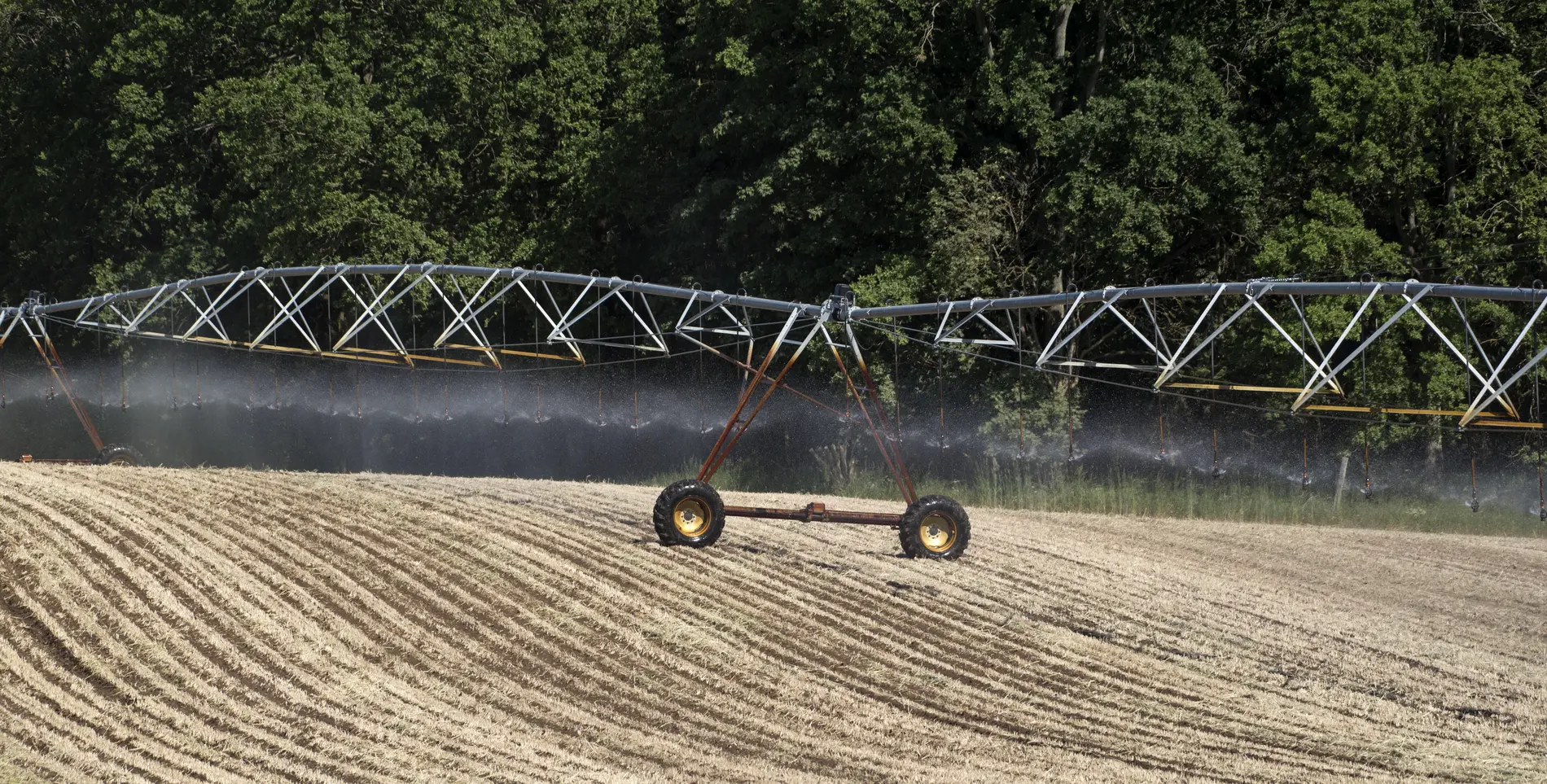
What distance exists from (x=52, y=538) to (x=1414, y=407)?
76.9 feet

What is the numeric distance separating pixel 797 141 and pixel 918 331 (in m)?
8.83

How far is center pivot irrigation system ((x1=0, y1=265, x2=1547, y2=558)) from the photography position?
2109cm

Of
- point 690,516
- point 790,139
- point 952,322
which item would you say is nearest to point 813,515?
point 690,516

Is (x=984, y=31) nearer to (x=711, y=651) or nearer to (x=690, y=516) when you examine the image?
(x=690, y=516)

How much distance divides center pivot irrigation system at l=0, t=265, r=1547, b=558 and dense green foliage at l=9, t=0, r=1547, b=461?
1131 mm

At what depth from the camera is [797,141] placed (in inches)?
1559

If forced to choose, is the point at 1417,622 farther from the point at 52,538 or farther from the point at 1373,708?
the point at 52,538

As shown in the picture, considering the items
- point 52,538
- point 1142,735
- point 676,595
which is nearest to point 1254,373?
point 676,595

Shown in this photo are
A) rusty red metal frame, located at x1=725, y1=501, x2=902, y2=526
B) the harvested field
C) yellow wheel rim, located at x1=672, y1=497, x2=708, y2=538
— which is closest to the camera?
the harvested field

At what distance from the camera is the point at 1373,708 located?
16641 mm

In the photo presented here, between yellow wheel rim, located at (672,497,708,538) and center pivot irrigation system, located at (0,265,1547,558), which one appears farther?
yellow wheel rim, located at (672,497,708,538)

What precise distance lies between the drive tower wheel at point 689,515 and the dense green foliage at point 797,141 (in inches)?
509

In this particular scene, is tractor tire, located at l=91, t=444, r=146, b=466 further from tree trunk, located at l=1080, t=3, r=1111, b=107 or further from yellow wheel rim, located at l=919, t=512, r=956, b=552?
tree trunk, located at l=1080, t=3, r=1111, b=107

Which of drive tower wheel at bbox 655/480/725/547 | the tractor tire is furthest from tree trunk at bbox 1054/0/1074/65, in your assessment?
the tractor tire
